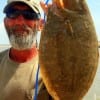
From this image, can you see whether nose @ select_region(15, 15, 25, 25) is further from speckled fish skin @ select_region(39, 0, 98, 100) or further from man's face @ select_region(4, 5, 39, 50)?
speckled fish skin @ select_region(39, 0, 98, 100)

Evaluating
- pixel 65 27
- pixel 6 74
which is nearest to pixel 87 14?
pixel 65 27

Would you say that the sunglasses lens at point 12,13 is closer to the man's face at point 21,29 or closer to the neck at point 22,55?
the man's face at point 21,29

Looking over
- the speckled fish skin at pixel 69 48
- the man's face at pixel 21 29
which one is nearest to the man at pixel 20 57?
the man's face at pixel 21 29

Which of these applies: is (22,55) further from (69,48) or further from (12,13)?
(69,48)

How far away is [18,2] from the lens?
3.73m

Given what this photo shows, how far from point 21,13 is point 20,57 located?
510 millimetres

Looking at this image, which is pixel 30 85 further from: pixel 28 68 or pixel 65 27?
pixel 65 27

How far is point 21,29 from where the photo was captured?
3600 mm

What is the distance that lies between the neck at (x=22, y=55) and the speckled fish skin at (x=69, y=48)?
1438 mm

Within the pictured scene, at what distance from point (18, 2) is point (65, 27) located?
1410mm

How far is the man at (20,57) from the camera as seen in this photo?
3.60 m

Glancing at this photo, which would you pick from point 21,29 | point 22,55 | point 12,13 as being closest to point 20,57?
point 22,55

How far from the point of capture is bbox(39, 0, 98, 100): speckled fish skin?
240cm

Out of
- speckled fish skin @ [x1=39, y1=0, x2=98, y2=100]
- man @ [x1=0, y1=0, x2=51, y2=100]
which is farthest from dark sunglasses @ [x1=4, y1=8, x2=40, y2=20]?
speckled fish skin @ [x1=39, y1=0, x2=98, y2=100]
